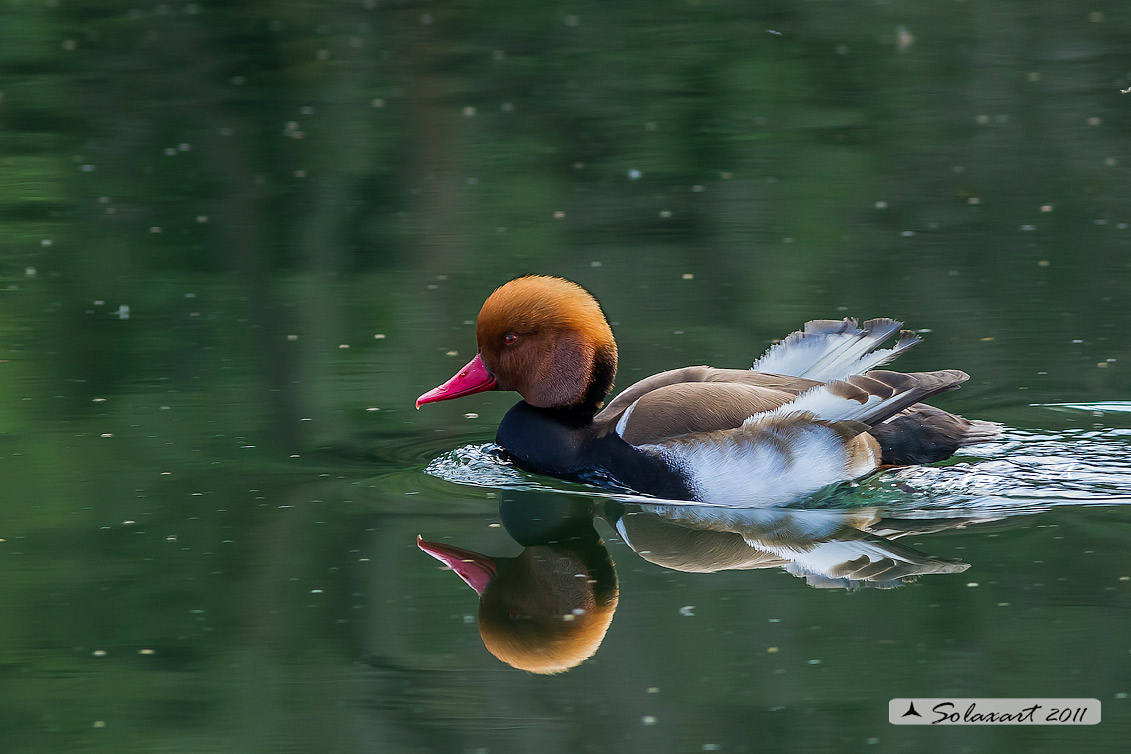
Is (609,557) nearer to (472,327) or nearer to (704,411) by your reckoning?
(704,411)

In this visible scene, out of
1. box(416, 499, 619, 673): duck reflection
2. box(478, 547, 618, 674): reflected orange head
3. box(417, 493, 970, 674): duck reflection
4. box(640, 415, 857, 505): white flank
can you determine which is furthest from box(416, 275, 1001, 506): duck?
box(478, 547, 618, 674): reflected orange head

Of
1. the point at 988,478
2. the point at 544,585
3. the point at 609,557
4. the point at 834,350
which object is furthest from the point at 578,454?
the point at 988,478

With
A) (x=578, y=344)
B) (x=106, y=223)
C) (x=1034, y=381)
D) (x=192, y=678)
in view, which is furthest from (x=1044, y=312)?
(x=106, y=223)

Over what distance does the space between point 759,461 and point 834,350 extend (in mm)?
722

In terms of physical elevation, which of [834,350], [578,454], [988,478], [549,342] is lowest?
[988,478]

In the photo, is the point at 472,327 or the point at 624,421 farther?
the point at 472,327

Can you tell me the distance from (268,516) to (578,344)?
1455mm

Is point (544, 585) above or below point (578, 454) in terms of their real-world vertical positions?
below

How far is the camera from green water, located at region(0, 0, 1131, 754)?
4.41 m

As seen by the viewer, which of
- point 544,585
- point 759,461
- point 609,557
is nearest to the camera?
point 544,585

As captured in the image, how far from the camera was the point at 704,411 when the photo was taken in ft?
19.2

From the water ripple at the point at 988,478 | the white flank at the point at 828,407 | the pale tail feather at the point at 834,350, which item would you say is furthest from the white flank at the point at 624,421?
the pale tail feather at the point at 834,350

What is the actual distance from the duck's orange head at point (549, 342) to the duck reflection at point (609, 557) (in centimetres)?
49

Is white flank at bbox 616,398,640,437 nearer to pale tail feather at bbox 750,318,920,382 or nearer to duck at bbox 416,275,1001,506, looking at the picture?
duck at bbox 416,275,1001,506
